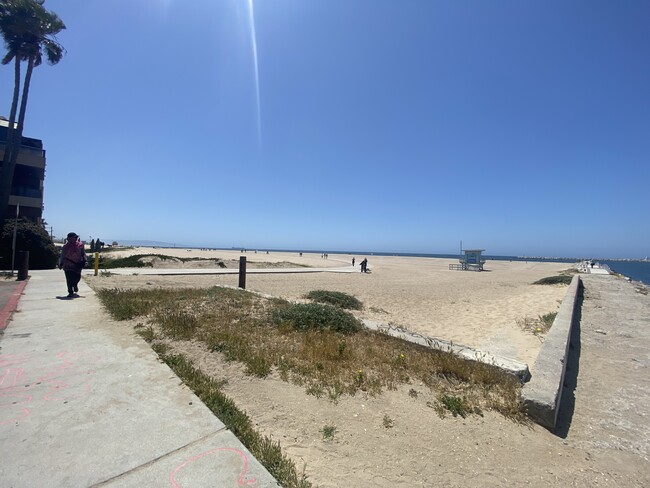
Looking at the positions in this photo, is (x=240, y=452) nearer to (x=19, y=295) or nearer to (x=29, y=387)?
(x=29, y=387)

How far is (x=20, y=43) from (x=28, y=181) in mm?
10724

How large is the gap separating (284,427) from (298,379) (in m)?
0.93

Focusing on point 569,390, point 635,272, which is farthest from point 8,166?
point 635,272

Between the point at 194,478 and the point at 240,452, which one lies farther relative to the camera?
the point at 240,452

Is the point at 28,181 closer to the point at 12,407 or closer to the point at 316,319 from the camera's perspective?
the point at 316,319

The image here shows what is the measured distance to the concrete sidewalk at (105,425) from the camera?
80.4 inches

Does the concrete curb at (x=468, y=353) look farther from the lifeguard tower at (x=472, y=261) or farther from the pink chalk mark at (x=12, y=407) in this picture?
the lifeguard tower at (x=472, y=261)

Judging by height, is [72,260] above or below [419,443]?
above

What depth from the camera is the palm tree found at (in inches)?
747

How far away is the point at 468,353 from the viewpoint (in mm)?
5008

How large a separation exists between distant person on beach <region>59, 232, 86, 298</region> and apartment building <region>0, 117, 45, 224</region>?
23.5 meters

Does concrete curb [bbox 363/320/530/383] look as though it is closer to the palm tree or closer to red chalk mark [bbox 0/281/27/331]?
red chalk mark [bbox 0/281/27/331]

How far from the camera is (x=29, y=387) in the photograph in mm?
3164

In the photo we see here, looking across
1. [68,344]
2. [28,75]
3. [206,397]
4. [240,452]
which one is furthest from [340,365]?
Result: [28,75]
